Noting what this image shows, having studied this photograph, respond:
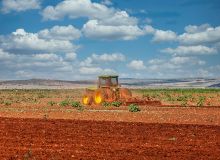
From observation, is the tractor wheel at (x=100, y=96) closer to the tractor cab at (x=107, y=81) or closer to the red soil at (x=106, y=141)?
the tractor cab at (x=107, y=81)

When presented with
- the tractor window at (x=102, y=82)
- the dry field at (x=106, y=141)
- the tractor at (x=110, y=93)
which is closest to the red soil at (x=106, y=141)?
the dry field at (x=106, y=141)

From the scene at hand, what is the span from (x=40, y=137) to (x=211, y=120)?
440 inches

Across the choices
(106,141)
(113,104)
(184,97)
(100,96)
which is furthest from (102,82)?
(106,141)

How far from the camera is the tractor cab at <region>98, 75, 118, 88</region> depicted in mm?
38781

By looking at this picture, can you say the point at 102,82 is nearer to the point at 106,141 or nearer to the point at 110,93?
the point at 110,93

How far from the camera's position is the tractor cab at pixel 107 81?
38.8 metres

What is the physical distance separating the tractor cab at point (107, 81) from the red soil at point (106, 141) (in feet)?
55.2

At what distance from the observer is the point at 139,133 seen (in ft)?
60.0

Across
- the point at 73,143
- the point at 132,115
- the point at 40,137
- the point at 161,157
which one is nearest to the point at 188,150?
the point at 161,157

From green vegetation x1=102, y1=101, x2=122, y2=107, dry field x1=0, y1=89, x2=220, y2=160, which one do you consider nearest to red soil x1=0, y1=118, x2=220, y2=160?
dry field x1=0, y1=89, x2=220, y2=160

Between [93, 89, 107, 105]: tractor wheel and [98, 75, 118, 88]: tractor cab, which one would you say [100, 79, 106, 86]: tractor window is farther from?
[93, 89, 107, 105]: tractor wheel

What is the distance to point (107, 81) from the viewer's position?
38812mm

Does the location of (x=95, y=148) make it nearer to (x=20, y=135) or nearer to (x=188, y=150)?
(x=188, y=150)

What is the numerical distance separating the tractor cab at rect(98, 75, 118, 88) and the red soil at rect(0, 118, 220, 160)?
1682 centimetres
